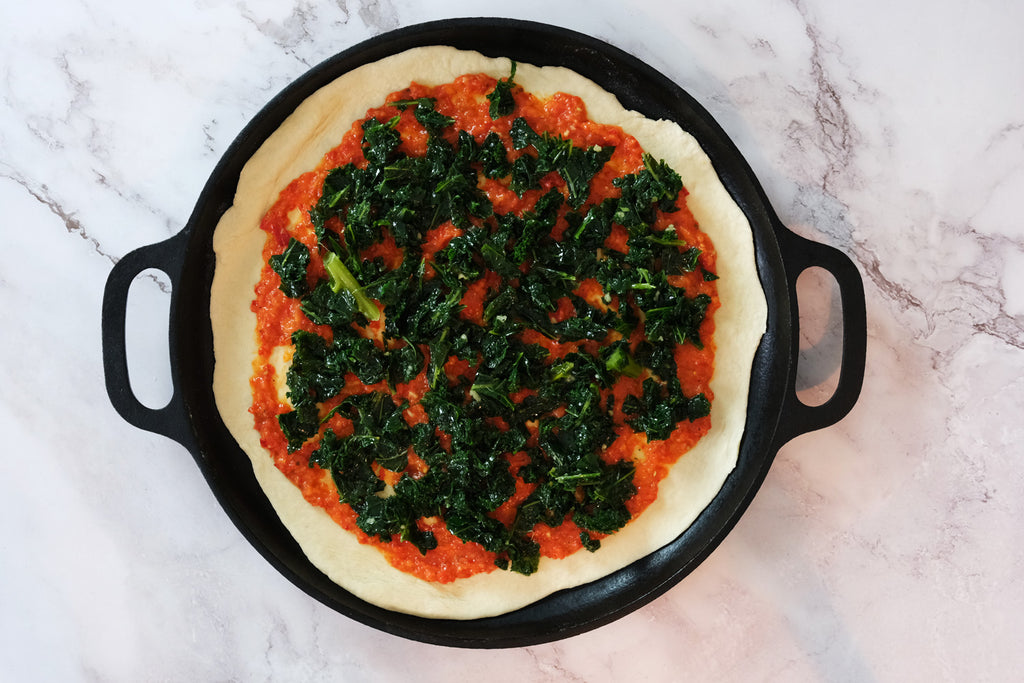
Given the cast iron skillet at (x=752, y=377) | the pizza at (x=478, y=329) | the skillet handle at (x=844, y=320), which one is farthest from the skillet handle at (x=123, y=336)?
the skillet handle at (x=844, y=320)

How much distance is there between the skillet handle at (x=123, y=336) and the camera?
13.2 feet

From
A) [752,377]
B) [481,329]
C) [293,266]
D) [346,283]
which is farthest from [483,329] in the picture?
[752,377]

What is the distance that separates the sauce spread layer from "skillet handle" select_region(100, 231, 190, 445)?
44 centimetres

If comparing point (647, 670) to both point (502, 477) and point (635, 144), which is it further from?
point (635, 144)

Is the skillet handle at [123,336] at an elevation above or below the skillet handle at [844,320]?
below

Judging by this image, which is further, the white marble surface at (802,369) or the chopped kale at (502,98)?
the white marble surface at (802,369)

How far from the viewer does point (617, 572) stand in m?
4.32

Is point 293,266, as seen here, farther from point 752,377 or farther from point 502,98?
point 752,377

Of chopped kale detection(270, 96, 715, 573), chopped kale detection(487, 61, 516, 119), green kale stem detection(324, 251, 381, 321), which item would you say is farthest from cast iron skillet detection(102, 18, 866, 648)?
green kale stem detection(324, 251, 381, 321)

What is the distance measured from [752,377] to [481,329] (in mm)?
1553

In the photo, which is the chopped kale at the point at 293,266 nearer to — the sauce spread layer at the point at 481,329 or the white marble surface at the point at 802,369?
the sauce spread layer at the point at 481,329

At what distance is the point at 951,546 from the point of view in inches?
180

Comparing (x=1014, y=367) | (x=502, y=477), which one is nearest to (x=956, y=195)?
(x=1014, y=367)

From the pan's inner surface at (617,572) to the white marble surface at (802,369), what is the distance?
36cm
